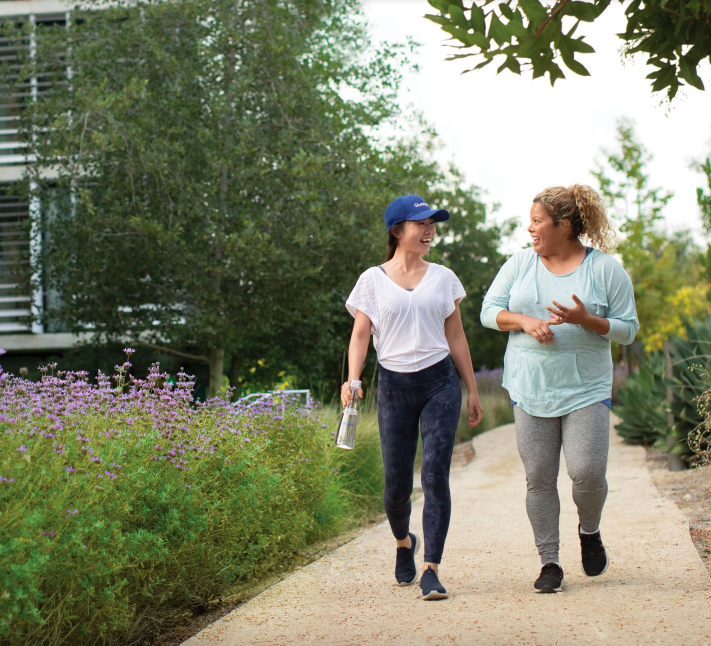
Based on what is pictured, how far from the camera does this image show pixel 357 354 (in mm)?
4211

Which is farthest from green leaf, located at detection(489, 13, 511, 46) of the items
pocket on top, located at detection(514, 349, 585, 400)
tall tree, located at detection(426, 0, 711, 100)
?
pocket on top, located at detection(514, 349, 585, 400)

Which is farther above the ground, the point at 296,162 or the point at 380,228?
the point at 296,162

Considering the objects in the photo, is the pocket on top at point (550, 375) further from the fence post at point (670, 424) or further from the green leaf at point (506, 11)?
the fence post at point (670, 424)

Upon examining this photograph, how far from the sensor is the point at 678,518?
5.69 m

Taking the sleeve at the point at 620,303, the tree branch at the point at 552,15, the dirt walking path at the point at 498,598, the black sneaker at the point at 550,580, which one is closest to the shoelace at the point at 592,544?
the dirt walking path at the point at 498,598

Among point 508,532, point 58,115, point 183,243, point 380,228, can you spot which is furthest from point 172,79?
point 508,532

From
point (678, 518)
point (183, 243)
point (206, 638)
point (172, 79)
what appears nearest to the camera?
point (206, 638)

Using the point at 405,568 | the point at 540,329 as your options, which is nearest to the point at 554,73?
the point at 540,329

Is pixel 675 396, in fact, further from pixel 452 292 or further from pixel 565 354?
pixel 452 292

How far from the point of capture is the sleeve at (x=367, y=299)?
427 centimetres

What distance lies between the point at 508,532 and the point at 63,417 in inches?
127

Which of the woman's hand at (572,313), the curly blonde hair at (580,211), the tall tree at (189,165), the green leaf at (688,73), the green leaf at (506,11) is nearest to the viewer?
the green leaf at (506,11)

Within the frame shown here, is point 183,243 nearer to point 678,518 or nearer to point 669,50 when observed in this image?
point 678,518

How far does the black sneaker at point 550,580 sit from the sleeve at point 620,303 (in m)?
1.15
